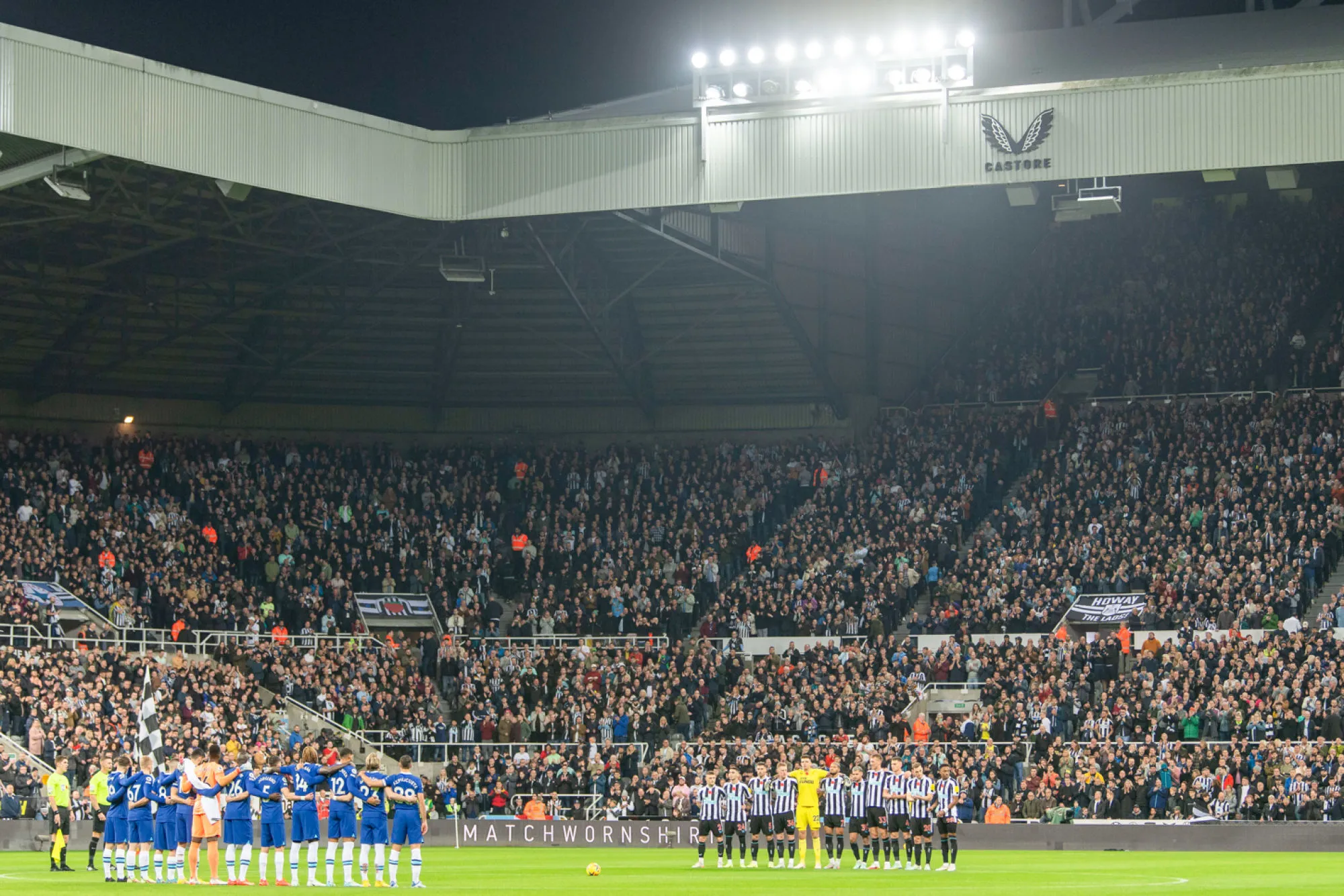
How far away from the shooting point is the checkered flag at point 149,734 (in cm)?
4275

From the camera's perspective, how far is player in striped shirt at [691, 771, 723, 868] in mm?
33969

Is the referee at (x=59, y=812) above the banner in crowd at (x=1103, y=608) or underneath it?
underneath

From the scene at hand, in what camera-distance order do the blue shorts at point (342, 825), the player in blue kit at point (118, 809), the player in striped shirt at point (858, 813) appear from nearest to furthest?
the blue shorts at point (342, 825) → the player in blue kit at point (118, 809) → the player in striped shirt at point (858, 813)

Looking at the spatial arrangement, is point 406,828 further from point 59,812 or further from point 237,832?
point 59,812

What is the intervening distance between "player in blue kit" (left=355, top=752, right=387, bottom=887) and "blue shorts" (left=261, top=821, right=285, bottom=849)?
136cm

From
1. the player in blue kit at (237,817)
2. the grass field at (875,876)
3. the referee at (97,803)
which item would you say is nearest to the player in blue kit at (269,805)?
the player in blue kit at (237,817)

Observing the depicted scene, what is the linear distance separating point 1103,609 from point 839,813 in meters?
17.9

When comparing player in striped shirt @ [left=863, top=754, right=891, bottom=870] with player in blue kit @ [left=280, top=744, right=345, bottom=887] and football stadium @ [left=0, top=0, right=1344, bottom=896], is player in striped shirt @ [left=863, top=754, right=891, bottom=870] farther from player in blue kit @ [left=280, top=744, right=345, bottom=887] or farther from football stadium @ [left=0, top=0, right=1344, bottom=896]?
player in blue kit @ [left=280, top=744, right=345, bottom=887]

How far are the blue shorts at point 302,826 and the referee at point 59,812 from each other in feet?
26.2

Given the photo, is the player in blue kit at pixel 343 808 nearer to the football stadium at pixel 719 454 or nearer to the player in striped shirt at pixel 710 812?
the football stadium at pixel 719 454

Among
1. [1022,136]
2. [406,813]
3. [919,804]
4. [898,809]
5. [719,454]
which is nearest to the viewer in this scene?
[406,813]

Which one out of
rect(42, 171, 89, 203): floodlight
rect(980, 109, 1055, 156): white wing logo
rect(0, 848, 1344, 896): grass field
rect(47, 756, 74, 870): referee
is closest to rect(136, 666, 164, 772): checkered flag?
rect(0, 848, 1344, 896): grass field

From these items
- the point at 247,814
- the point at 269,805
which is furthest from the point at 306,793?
the point at 247,814

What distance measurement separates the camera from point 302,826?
26.0 meters
